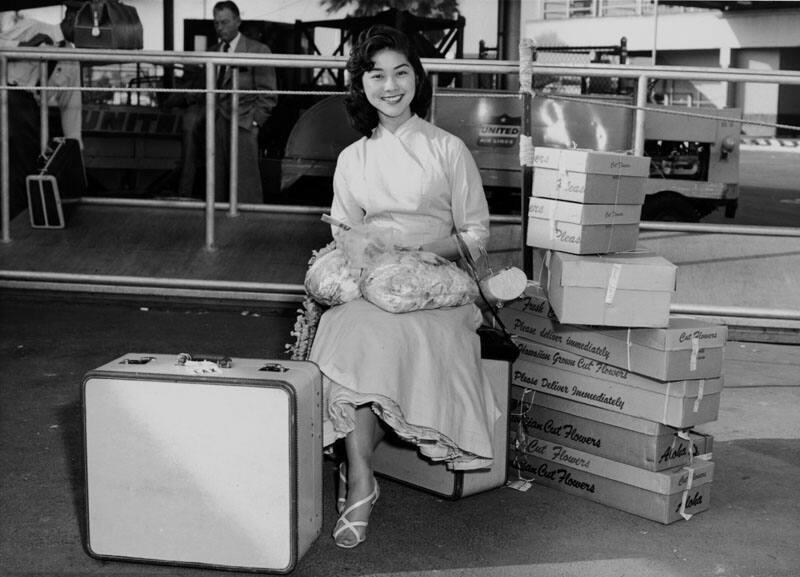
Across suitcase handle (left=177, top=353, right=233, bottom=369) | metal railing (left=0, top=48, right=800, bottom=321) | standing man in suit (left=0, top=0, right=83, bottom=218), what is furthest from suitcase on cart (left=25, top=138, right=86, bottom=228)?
suitcase handle (left=177, top=353, right=233, bottom=369)

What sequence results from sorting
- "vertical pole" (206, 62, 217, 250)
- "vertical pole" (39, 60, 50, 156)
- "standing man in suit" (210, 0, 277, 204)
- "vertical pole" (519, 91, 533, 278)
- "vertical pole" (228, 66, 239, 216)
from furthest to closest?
"standing man in suit" (210, 0, 277, 204)
"vertical pole" (39, 60, 50, 156)
"vertical pole" (228, 66, 239, 216)
"vertical pole" (206, 62, 217, 250)
"vertical pole" (519, 91, 533, 278)

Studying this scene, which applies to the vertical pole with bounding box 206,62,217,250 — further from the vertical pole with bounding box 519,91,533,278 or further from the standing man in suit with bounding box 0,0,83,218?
the vertical pole with bounding box 519,91,533,278

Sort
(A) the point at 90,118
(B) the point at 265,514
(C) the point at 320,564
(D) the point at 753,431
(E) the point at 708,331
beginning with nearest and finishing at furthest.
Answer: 1. (B) the point at 265,514
2. (C) the point at 320,564
3. (E) the point at 708,331
4. (D) the point at 753,431
5. (A) the point at 90,118

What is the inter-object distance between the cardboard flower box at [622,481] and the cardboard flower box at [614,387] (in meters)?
0.18

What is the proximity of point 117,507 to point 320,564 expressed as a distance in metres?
0.61

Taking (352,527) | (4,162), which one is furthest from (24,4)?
(352,527)

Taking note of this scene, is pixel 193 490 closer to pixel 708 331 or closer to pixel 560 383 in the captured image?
pixel 560 383

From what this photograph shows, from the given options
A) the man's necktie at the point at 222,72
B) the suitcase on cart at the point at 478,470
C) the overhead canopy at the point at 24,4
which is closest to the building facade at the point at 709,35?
the overhead canopy at the point at 24,4

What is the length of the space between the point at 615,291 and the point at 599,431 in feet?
1.64

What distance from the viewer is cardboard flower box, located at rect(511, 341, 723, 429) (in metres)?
3.52

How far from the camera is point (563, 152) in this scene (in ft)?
12.7

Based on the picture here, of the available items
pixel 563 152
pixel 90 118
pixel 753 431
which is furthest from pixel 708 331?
pixel 90 118

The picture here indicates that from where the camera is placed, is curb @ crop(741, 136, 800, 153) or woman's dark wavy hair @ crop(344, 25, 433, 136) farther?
curb @ crop(741, 136, 800, 153)

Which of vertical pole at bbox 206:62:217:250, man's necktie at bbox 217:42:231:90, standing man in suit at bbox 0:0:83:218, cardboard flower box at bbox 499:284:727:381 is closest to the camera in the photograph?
cardboard flower box at bbox 499:284:727:381
